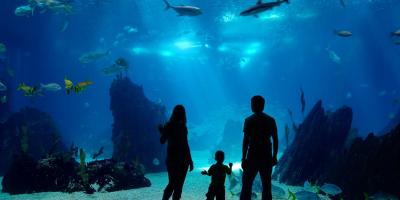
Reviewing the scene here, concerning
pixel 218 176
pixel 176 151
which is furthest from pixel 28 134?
pixel 218 176

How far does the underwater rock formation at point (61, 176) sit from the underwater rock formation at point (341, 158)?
550cm

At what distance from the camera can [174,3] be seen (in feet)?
81.4

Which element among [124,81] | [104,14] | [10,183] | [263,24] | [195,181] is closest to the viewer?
[10,183]

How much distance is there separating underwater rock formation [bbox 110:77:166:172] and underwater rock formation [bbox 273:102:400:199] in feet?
19.0

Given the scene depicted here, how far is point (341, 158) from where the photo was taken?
990cm

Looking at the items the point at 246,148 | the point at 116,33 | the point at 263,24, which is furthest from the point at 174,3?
the point at 246,148

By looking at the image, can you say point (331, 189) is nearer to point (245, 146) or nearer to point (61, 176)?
point (245, 146)

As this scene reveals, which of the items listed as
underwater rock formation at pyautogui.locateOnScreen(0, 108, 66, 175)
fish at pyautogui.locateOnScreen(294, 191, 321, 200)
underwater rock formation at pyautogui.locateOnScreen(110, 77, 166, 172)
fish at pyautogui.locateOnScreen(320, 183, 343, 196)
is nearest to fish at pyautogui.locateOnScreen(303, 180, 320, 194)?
fish at pyautogui.locateOnScreen(320, 183, 343, 196)

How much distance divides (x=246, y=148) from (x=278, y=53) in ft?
151

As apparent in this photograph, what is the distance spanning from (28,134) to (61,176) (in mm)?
7579

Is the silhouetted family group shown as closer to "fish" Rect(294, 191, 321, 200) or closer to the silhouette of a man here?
the silhouette of a man

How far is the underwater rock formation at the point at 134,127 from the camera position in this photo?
1484 centimetres

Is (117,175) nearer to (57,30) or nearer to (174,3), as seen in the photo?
(174,3)

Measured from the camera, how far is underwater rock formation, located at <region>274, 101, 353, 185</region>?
11.4 metres
